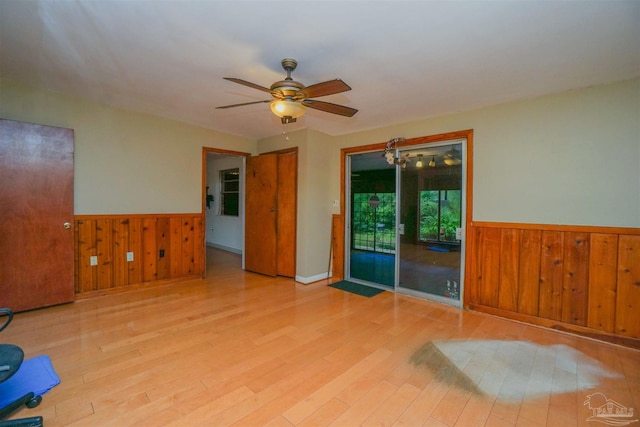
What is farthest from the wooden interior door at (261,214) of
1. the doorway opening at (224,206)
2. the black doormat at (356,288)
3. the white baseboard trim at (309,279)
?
the doorway opening at (224,206)

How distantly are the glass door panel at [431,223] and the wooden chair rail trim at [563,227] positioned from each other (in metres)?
0.36

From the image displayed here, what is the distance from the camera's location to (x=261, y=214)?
4871 millimetres

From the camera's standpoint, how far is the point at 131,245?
3818mm

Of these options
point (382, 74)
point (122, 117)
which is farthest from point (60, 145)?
point (382, 74)

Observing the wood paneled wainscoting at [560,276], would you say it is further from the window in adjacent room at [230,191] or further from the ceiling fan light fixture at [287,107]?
the window in adjacent room at [230,191]

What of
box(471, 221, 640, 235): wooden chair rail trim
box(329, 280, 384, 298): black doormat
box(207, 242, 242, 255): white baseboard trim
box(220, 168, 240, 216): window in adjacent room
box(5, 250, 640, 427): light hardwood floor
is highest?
box(220, 168, 240, 216): window in adjacent room

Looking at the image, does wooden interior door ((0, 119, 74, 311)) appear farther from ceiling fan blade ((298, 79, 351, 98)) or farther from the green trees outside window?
the green trees outside window

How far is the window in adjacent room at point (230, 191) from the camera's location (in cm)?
661

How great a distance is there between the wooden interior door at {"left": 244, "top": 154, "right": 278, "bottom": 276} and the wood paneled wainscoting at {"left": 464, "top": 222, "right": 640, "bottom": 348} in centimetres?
297

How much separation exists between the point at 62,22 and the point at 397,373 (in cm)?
341

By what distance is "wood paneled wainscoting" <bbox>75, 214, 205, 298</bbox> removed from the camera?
3.45 meters

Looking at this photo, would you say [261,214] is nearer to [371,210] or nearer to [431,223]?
[371,210]

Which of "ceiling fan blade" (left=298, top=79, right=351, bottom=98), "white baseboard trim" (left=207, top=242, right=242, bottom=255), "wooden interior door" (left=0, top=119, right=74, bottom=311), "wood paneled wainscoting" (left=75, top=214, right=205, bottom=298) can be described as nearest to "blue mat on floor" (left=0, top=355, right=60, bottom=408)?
"wooden interior door" (left=0, top=119, right=74, bottom=311)

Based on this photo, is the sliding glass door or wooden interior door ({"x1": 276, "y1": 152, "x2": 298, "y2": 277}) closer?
the sliding glass door
